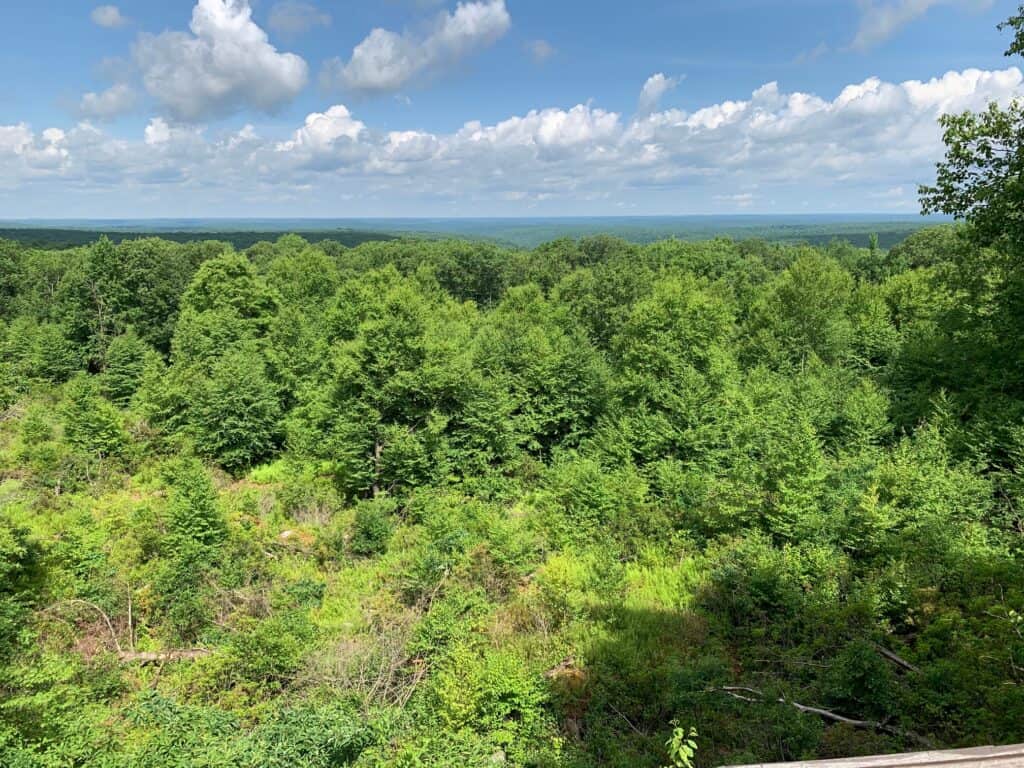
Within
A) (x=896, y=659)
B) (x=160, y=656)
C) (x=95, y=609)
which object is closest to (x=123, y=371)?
(x=95, y=609)

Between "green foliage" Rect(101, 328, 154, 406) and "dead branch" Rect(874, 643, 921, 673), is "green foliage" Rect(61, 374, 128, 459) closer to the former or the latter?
"green foliage" Rect(101, 328, 154, 406)

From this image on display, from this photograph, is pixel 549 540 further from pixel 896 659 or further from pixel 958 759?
pixel 958 759

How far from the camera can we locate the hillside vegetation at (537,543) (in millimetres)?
7547

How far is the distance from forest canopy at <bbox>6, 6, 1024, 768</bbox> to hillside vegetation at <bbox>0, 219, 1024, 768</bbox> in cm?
8

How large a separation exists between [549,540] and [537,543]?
60 cm

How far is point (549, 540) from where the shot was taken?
50.6 ft

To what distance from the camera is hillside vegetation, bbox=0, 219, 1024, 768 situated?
755 centimetres

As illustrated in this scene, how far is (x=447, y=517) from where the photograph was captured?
16.2 meters

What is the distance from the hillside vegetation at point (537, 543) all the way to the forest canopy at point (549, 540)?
79 millimetres

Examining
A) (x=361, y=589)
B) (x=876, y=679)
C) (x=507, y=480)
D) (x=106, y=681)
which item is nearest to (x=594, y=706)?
(x=876, y=679)

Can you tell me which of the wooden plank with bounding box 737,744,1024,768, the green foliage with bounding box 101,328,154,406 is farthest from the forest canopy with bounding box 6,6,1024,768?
the green foliage with bounding box 101,328,154,406

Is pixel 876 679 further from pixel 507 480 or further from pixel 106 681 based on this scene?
pixel 507 480

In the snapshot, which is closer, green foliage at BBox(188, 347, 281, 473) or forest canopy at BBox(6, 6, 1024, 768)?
forest canopy at BBox(6, 6, 1024, 768)

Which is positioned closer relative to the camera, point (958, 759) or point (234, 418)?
point (958, 759)
